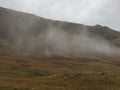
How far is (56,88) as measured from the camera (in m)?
46.8

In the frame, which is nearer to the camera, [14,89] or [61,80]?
[14,89]

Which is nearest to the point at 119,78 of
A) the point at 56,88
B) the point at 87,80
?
the point at 87,80

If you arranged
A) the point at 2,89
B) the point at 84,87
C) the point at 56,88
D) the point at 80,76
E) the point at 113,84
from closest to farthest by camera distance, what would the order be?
the point at 2,89 < the point at 56,88 < the point at 84,87 < the point at 113,84 < the point at 80,76

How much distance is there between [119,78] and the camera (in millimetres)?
58500

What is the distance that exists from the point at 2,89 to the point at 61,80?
54.9 feet

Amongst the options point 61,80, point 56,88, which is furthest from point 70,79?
point 56,88

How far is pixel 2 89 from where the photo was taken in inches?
1719

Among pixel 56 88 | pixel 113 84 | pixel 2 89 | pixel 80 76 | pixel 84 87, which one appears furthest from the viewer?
pixel 80 76

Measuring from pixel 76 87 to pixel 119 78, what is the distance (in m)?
13.2

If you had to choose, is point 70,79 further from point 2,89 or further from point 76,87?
point 2,89

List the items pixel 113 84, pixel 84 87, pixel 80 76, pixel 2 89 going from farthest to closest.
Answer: pixel 80 76, pixel 113 84, pixel 84 87, pixel 2 89

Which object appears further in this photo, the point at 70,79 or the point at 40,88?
the point at 70,79

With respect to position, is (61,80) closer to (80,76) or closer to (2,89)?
(80,76)

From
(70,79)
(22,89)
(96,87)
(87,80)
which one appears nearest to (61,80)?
(70,79)
